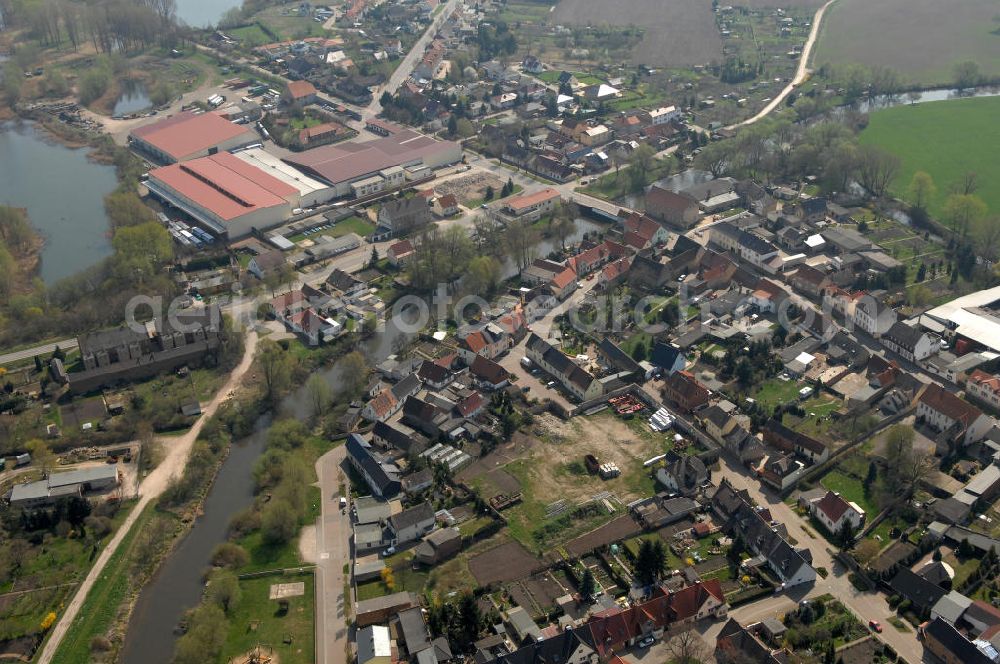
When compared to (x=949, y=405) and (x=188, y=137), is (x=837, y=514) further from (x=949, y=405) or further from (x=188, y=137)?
(x=188, y=137)

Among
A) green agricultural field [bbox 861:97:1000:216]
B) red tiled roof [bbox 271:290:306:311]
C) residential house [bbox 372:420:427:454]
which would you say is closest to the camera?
residential house [bbox 372:420:427:454]

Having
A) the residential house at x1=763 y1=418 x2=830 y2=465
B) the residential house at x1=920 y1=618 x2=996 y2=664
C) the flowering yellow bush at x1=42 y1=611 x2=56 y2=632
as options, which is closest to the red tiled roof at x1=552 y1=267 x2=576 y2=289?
the residential house at x1=763 y1=418 x2=830 y2=465

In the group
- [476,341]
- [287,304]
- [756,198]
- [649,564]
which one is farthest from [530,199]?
[649,564]

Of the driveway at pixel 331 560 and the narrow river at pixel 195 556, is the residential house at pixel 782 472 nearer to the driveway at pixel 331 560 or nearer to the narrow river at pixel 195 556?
the driveway at pixel 331 560

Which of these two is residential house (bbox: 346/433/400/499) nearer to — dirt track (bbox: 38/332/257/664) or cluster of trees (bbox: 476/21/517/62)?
dirt track (bbox: 38/332/257/664)

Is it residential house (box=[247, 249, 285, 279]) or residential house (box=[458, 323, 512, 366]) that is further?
residential house (box=[247, 249, 285, 279])

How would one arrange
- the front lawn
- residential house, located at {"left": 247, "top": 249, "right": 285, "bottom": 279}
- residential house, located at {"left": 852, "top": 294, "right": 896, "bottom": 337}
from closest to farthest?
1. the front lawn
2. residential house, located at {"left": 852, "top": 294, "right": 896, "bottom": 337}
3. residential house, located at {"left": 247, "top": 249, "right": 285, "bottom": 279}
